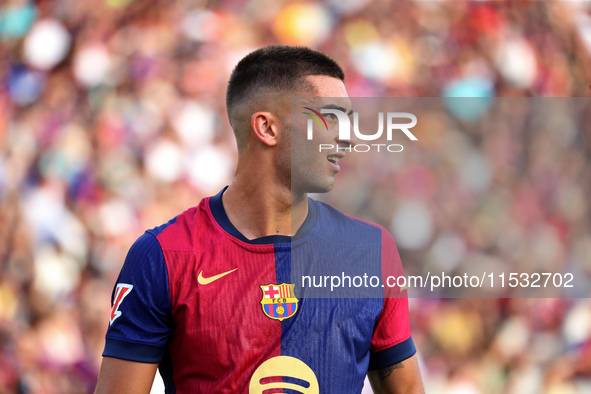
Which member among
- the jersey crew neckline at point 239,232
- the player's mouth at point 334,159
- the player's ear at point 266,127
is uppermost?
the player's ear at point 266,127

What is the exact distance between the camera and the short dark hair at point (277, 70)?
128 cm

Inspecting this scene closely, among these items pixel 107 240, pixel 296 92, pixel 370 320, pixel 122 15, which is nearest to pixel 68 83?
pixel 122 15

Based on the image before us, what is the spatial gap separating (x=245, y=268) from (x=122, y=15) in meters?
1.69

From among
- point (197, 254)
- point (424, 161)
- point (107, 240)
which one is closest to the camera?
point (197, 254)

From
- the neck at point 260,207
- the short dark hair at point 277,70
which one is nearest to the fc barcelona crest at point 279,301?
the neck at point 260,207

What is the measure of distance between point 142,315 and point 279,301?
280mm

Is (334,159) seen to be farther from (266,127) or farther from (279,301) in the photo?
(279,301)

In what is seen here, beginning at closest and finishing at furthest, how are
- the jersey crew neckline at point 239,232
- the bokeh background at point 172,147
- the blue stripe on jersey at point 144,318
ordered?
the blue stripe on jersey at point 144,318 → the jersey crew neckline at point 239,232 → the bokeh background at point 172,147

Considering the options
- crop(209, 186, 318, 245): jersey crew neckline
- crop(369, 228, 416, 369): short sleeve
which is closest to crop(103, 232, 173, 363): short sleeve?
crop(209, 186, 318, 245): jersey crew neckline

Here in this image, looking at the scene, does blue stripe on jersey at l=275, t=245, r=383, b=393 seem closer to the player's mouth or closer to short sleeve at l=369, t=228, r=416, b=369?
short sleeve at l=369, t=228, r=416, b=369

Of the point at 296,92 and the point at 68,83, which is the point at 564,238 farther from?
the point at 68,83

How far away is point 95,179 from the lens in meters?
2.35

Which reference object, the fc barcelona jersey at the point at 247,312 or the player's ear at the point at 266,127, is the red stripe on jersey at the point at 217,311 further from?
the player's ear at the point at 266,127

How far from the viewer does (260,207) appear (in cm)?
127
